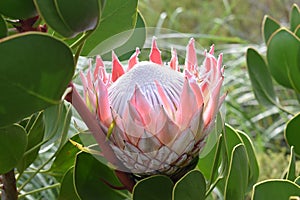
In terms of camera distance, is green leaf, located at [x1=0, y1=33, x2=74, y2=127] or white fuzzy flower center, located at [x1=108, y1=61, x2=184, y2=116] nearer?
green leaf, located at [x1=0, y1=33, x2=74, y2=127]

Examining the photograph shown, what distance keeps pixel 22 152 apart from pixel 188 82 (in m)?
0.21

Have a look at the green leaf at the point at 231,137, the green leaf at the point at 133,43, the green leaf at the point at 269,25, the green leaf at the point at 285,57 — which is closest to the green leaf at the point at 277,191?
the green leaf at the point at 231,137

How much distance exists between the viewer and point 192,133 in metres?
0.60

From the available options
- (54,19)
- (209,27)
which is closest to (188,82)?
(54,19)

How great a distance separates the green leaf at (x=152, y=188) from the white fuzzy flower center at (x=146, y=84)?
0.27ft

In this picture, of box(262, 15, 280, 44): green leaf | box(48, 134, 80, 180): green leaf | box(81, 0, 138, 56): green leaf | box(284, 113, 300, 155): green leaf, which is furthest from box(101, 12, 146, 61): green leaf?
box(262, 15, 280, 44): green leaf

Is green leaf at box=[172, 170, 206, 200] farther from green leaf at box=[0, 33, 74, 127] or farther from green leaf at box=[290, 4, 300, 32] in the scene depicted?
green leaf at box=[290, 4, 300, 32]

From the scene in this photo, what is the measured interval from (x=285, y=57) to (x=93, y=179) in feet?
1.41

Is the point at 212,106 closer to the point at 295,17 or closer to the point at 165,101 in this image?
the point at 165,101

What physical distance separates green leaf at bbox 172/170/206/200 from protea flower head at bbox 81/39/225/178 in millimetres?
32

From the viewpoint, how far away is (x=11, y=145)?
25.0 inches

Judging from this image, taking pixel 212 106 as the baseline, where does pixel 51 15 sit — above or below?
above

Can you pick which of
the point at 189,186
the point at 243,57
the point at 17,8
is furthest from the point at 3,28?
the point at 243,57

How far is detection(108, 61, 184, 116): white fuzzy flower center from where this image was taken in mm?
600
